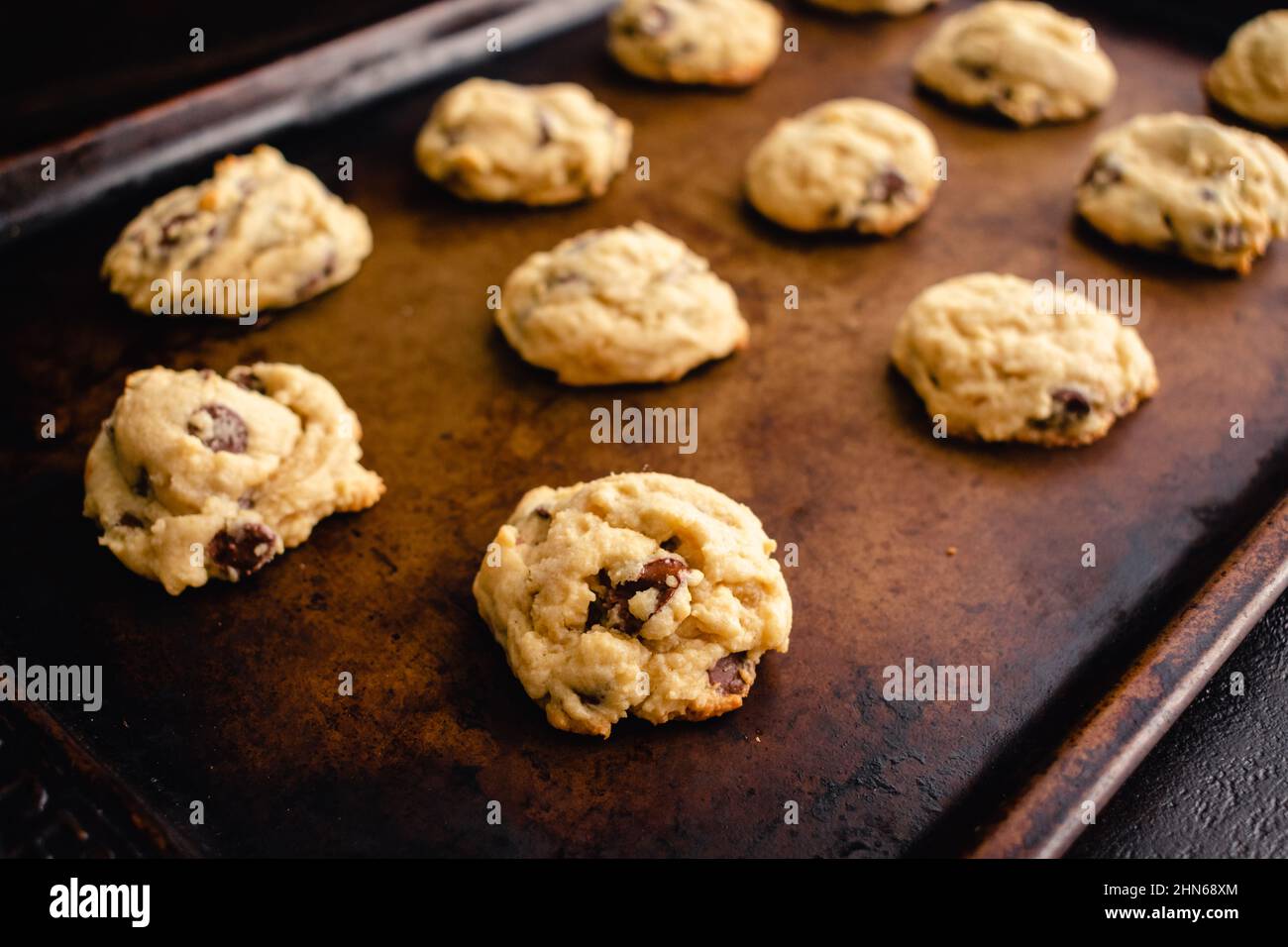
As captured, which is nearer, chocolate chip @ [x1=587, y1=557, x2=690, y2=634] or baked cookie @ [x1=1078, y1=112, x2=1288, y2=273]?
chocolate chip @ [x1=587, y1=557, x2=690, y2=634]

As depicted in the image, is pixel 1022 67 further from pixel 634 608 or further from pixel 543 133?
pixel 634 608

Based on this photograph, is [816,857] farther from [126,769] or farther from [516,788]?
[126,769]

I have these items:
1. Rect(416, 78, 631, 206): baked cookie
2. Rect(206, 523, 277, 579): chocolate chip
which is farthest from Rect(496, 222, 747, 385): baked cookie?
Rect(206, 523, 277, 579): chocolate chip

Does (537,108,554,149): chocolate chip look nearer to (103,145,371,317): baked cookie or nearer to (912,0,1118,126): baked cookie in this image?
(103,145,371,317): baked cookie

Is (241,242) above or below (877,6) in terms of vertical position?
below

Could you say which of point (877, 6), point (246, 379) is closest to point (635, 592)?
point (246, 379)

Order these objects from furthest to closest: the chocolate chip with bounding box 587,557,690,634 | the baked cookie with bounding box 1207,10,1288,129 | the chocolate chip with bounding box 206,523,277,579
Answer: the baked cookie with bounding box 1207,10,1288,129 → the chocolate chip with bounding box 206,523,277,579 → the chocolate chip with bounding box 587,557,690,634

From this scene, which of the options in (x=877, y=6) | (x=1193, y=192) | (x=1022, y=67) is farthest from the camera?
(x=877, y=6)

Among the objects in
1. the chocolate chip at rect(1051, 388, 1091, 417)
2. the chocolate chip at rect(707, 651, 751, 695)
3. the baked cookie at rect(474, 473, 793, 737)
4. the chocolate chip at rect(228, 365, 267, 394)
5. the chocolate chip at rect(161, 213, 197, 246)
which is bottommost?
the chocolate chip at rect(707, 651, 751, 695)
